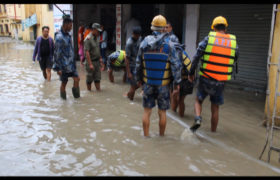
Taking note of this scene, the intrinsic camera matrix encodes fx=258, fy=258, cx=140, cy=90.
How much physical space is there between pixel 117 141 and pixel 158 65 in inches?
51.2

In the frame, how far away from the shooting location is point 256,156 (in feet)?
11.5

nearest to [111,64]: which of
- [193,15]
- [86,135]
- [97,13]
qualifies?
[193,15]

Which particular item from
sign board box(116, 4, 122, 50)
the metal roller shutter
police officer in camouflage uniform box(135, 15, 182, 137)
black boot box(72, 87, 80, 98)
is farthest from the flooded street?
sign board box(116, 4, 122, 50)

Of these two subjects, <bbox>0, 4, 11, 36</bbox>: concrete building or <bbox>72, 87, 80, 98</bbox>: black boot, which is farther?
<bbox>0, 4, 11, 36</bbox>: concrete building

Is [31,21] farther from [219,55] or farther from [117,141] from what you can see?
[219,55]

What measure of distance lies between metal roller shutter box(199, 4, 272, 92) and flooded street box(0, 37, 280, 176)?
0.93 metres

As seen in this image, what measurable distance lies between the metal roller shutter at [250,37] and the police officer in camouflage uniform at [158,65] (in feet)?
13.2

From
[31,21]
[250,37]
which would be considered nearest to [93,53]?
[250,37]

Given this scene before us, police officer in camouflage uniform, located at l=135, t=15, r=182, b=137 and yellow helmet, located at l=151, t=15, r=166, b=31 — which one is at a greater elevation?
yellow helmet, located at l=151, t=15, r=166, b=31

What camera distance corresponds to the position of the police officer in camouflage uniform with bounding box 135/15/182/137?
3.60m

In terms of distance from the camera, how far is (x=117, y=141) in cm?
389

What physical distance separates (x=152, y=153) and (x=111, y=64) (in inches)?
179

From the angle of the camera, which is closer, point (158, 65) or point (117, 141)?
point (158, 65)

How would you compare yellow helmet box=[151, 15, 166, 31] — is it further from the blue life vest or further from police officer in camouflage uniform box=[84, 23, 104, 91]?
police officer in camouflage uniform box=[84, 23, 104, 91]
